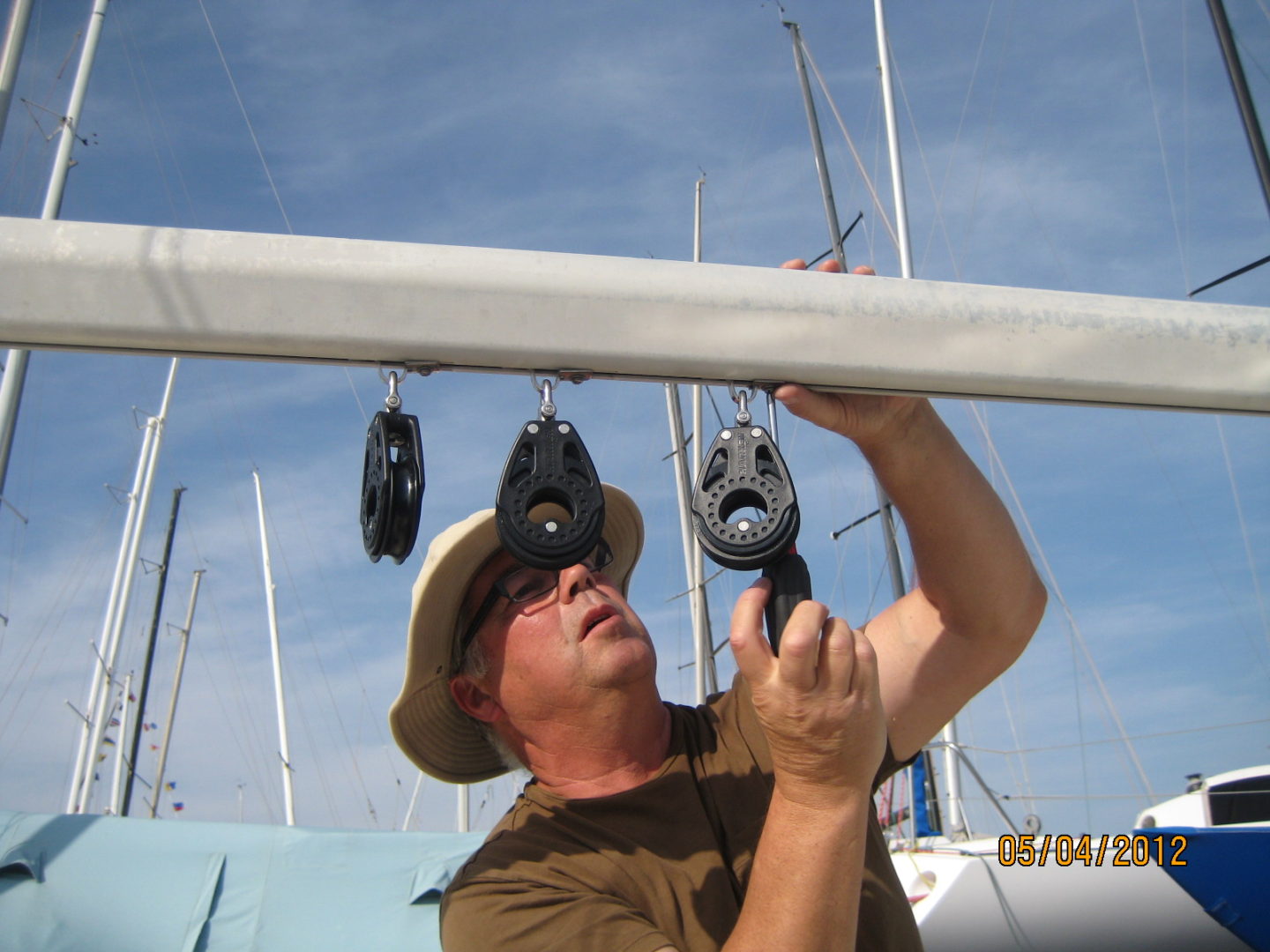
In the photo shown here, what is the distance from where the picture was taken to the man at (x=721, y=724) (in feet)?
4.72

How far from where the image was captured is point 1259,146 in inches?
300

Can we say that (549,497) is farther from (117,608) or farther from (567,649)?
(117,608)

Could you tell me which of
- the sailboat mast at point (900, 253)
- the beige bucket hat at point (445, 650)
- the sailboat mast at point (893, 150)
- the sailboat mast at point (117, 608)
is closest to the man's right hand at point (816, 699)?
the beige bucket hat at point (445, 650)

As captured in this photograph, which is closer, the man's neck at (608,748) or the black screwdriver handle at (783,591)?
the black screwdriver handle at (783,591)

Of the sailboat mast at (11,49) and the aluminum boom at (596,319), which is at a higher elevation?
the sailboat mast at (11,49)

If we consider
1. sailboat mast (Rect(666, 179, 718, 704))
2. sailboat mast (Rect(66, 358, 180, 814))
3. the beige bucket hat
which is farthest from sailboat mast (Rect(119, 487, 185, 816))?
the beige bucket hat

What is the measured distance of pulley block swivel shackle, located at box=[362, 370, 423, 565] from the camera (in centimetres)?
155

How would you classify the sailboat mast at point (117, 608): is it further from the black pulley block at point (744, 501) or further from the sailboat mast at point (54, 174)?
the black pulley block at point (744, 501)

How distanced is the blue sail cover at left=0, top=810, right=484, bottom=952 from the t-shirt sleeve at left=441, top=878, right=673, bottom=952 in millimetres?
3336

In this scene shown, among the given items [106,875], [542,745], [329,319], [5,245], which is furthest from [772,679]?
[106,875]

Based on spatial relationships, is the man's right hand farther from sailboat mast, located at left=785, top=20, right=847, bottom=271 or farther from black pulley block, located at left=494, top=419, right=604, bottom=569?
sailboat mast, located at left=785, top=20, right=847, bottom=271

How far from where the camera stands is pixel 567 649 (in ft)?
7.31

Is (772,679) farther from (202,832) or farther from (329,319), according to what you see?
(202,832)
